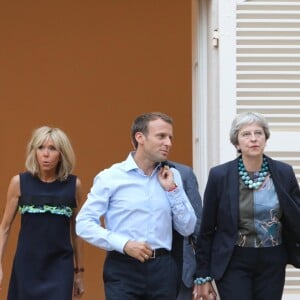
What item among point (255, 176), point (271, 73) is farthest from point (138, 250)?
Result: point (271, 73)

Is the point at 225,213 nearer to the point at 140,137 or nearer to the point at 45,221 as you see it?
the point at 140,137

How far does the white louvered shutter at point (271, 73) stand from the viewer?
16.4 feet

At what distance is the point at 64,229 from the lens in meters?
4.57

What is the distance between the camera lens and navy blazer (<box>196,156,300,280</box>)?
162 inches

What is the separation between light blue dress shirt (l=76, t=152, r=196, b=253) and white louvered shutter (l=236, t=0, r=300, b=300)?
1.05 m

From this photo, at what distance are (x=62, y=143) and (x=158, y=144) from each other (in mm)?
698

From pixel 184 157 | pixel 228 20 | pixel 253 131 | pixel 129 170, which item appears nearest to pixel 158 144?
pixel 129 170

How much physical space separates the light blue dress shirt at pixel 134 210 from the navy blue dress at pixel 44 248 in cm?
44

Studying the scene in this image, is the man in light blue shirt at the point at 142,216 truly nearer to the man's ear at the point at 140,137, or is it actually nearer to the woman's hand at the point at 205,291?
the man's ear at the point at 140,137

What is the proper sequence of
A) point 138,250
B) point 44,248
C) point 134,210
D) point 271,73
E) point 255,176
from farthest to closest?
point 271,73 < point 44,248 < point 255,176 < point 134,210 < point 138,250

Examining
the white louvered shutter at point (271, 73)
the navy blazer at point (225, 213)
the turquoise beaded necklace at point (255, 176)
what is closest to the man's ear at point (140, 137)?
the navy blazer at point (225, 213)

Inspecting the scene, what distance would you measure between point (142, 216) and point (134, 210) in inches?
1.8

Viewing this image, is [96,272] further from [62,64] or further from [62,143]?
[62,143]

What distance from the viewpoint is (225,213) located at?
4156 mm
